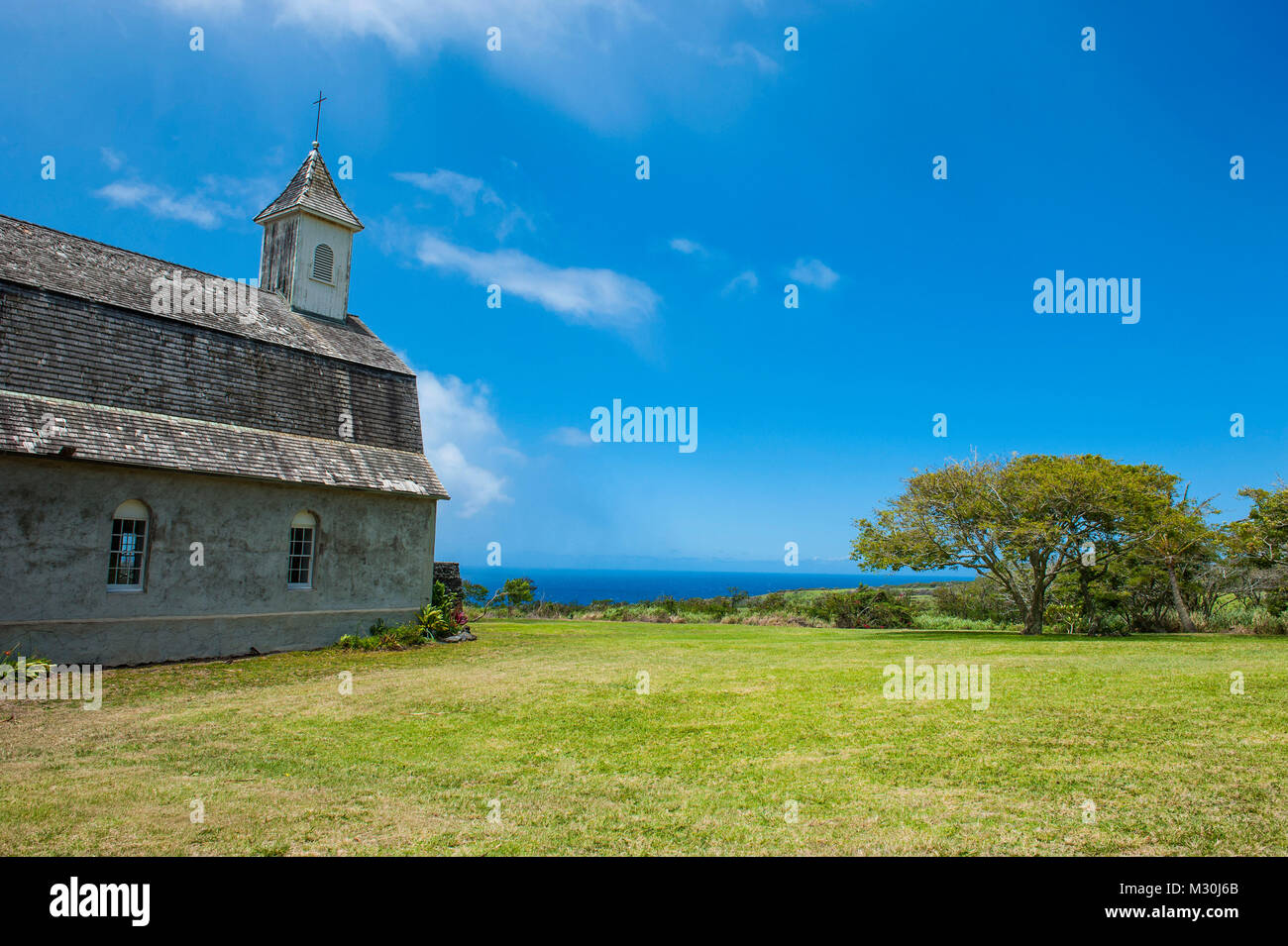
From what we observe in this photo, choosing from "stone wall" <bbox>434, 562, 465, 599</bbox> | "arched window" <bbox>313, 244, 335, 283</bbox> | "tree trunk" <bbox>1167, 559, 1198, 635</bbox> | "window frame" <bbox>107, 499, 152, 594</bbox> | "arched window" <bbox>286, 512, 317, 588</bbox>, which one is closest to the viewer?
"window frame" <bbox>107, 499, 152, 594</bbox>

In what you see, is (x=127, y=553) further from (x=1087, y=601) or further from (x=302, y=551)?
(x=1087, y=601)

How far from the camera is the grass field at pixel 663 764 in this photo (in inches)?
229

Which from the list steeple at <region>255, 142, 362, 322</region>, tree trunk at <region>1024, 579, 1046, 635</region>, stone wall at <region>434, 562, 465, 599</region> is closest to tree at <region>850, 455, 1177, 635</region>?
tree trunk at <region>1024, 579, 1046, 635</region>

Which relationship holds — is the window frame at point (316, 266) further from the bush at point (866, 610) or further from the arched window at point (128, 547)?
the bush at point (866, 610)

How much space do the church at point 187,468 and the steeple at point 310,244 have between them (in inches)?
19.3

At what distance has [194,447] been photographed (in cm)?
1711

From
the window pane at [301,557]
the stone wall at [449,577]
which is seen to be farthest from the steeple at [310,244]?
the stone wall at [449,577]

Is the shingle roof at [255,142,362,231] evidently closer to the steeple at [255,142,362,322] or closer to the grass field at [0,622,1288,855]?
the steeple at [255,142,362,322]

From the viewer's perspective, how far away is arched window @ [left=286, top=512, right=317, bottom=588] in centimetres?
1955

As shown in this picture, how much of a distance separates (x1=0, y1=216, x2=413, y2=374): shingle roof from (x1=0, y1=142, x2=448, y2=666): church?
65 mm

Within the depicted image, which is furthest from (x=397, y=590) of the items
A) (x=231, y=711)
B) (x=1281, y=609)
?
(x=1281, y=609)
